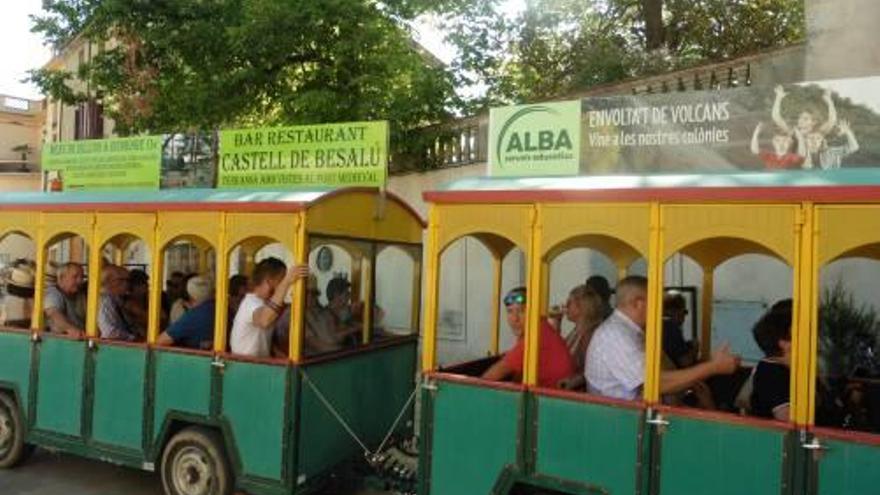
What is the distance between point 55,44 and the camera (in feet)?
43.3

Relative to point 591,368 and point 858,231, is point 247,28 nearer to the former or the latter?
point 591,368

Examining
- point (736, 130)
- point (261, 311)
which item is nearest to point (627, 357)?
point (736, 130)

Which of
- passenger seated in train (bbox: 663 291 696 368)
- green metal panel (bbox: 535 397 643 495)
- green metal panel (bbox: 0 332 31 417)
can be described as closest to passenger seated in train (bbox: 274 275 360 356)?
green metal panel (bbox: 535 397 643 495)

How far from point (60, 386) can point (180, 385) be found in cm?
140

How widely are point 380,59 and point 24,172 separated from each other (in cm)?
2483

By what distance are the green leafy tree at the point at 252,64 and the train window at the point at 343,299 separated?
4.14 meters

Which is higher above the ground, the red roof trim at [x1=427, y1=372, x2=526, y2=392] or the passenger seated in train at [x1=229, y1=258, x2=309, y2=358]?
the passenger seated in train at [x1=229, y1=258, x2=309, y2=358]

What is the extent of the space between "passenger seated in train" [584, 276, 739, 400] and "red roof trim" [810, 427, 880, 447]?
0.57 m

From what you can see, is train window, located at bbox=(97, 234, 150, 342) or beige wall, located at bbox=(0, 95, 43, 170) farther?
beige wall, located at bbox=(0, 95, 43, 170)

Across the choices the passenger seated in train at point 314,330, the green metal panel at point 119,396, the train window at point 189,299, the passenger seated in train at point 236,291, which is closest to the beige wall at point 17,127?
the train window at point 189,299

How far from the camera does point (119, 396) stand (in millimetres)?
6406

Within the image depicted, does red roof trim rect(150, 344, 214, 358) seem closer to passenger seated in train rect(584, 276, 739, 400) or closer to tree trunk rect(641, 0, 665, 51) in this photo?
passenger seated in train rect(584, 276, 739, 400)

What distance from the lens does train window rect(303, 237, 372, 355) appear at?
6211 mm

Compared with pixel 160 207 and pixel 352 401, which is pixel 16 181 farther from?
pixel 352 401
